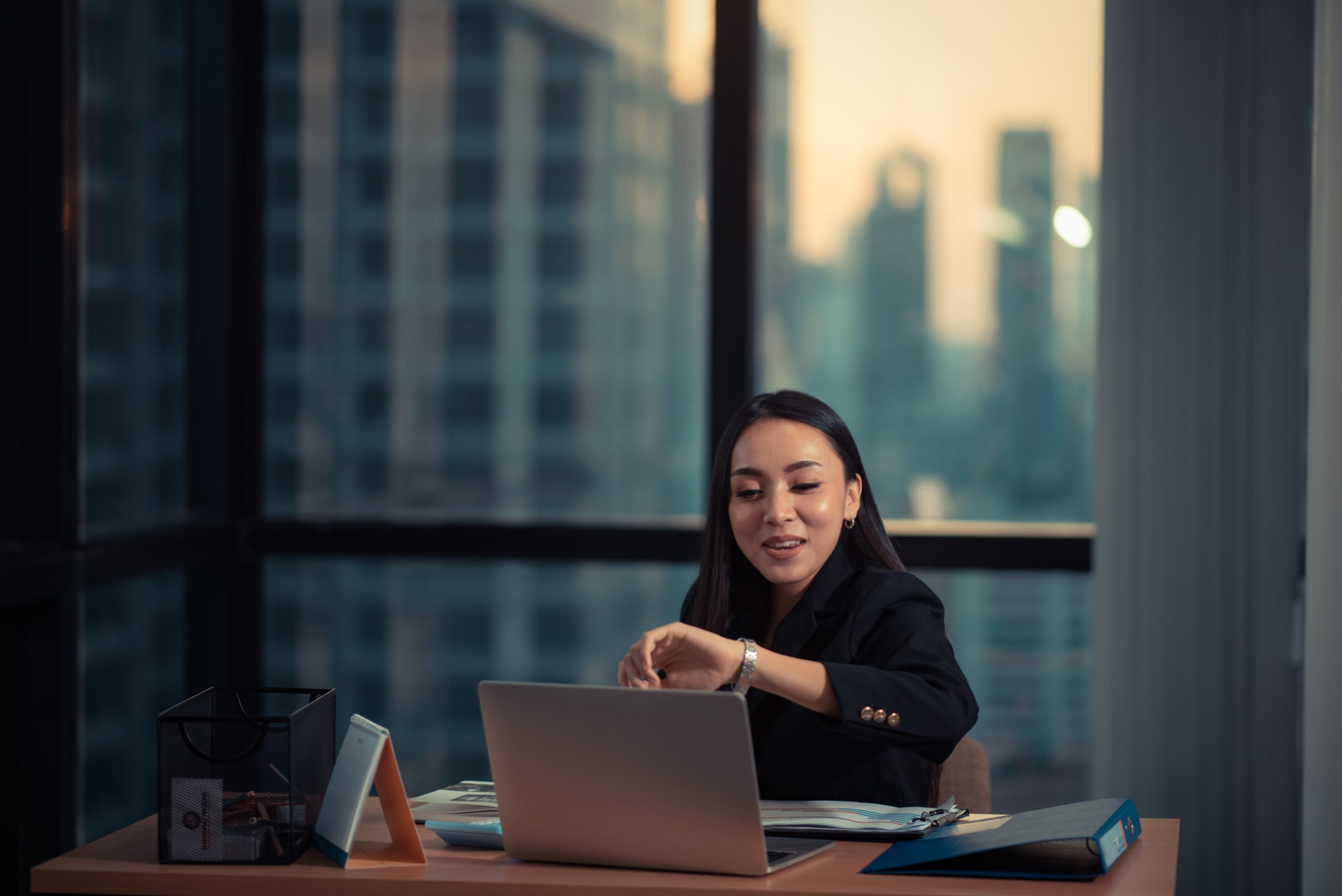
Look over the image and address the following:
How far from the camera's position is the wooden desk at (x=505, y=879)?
135 cm

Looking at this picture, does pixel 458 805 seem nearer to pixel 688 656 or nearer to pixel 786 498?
pixel 688 656

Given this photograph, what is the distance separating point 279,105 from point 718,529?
1985 mm

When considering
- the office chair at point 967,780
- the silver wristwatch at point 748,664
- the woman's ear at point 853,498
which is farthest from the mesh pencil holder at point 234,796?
the office chair at point 967,780

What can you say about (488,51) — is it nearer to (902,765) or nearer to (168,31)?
(168,31)

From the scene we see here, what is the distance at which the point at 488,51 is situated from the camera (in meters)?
3.28

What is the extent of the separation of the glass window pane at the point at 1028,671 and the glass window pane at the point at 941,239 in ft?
0.55

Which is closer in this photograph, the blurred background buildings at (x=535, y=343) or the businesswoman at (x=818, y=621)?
the businesswoman at (x=818, y=621)

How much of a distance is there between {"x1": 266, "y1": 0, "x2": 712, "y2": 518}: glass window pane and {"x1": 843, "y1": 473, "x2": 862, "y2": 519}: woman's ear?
4.18ft

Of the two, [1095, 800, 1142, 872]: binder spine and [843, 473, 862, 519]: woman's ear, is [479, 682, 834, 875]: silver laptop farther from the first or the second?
[843, 473, 862, 519]: woman's ear

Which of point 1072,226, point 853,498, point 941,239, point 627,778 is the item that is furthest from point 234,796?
point 1072,226

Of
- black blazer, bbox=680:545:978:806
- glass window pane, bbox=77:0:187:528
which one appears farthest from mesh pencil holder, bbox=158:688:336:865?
glass window pane, bbox=77:0:187:528

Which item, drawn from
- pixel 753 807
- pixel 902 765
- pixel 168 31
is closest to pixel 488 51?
pixel 168 31

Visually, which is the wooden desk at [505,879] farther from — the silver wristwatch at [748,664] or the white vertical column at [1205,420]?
the white vertical column at [1205,420]

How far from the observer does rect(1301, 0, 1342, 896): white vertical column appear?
243 centimetres
